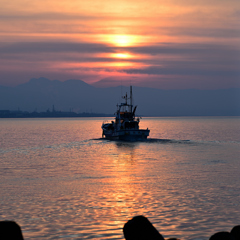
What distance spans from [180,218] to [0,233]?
40.4 feet

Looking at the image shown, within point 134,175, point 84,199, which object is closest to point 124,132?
point 134,175

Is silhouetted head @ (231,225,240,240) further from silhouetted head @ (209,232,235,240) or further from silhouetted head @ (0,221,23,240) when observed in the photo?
silhouetted head @ (0,221,23,240)

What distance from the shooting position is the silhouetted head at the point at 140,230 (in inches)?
265

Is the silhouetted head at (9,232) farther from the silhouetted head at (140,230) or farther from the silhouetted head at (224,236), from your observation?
the silhouetted head at (224,236)

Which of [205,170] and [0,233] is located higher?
[0,233]

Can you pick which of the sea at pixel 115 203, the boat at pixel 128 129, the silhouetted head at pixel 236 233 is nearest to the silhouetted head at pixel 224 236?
the silhouetted head at pixel 236 233

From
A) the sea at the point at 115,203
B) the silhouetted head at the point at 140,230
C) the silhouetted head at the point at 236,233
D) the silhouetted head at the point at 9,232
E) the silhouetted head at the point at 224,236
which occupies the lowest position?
the sea at the point at 115,203

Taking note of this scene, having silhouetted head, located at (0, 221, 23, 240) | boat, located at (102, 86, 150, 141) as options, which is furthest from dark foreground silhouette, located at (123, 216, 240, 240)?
boat, located at (102, 86, 150, 141)

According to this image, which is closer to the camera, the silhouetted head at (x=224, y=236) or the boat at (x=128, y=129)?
the silhouetted head at (x=224, y=236)

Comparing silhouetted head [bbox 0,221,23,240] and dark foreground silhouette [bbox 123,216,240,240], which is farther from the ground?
silhouetted head [bbox 0,221,23,240]

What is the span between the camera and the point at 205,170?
3628 centimetres

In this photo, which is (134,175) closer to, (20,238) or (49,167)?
(49,167)

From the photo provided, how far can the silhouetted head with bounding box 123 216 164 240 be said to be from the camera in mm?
6727

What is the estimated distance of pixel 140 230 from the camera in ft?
22.1
